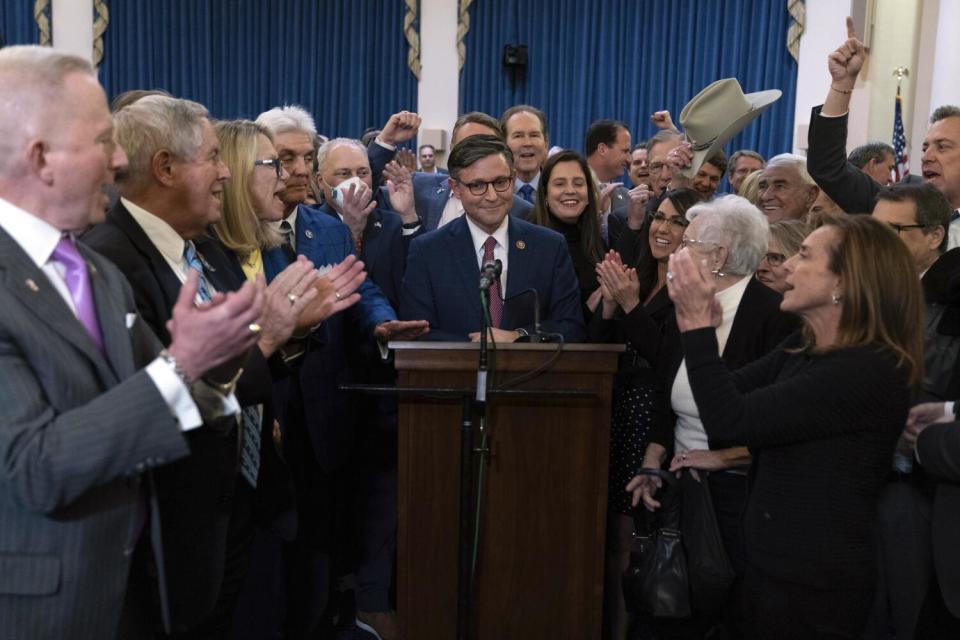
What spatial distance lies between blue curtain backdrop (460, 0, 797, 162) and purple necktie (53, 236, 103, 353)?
744 centimetres

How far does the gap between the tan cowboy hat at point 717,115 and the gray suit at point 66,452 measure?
338cm

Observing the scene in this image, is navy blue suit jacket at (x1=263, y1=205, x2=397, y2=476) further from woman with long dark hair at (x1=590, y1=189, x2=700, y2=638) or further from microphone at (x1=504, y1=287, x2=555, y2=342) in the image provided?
woman with long dark hair at (x1=590, y1=189, x2=700, y2=638)

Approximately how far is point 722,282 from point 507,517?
0.94 metres

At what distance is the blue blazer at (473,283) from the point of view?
3.15m

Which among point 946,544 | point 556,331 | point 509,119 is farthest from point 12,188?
point 509,119

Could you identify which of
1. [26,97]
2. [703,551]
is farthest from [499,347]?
[26,97]

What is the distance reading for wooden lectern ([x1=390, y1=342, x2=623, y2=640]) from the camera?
272cm

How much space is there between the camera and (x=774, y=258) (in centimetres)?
331

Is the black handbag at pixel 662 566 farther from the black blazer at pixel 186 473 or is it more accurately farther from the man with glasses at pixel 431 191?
the man with glasses at pixel 431 191

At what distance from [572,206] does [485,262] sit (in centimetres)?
79

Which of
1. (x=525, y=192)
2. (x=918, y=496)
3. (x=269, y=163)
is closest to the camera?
(x=918, y=496)

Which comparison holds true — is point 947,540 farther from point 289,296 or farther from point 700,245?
point 289,296

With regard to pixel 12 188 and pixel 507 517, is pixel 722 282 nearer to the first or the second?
pixel 507 517

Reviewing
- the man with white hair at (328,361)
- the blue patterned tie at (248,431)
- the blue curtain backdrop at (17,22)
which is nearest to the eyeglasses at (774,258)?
the man with white hair at (328,361)
